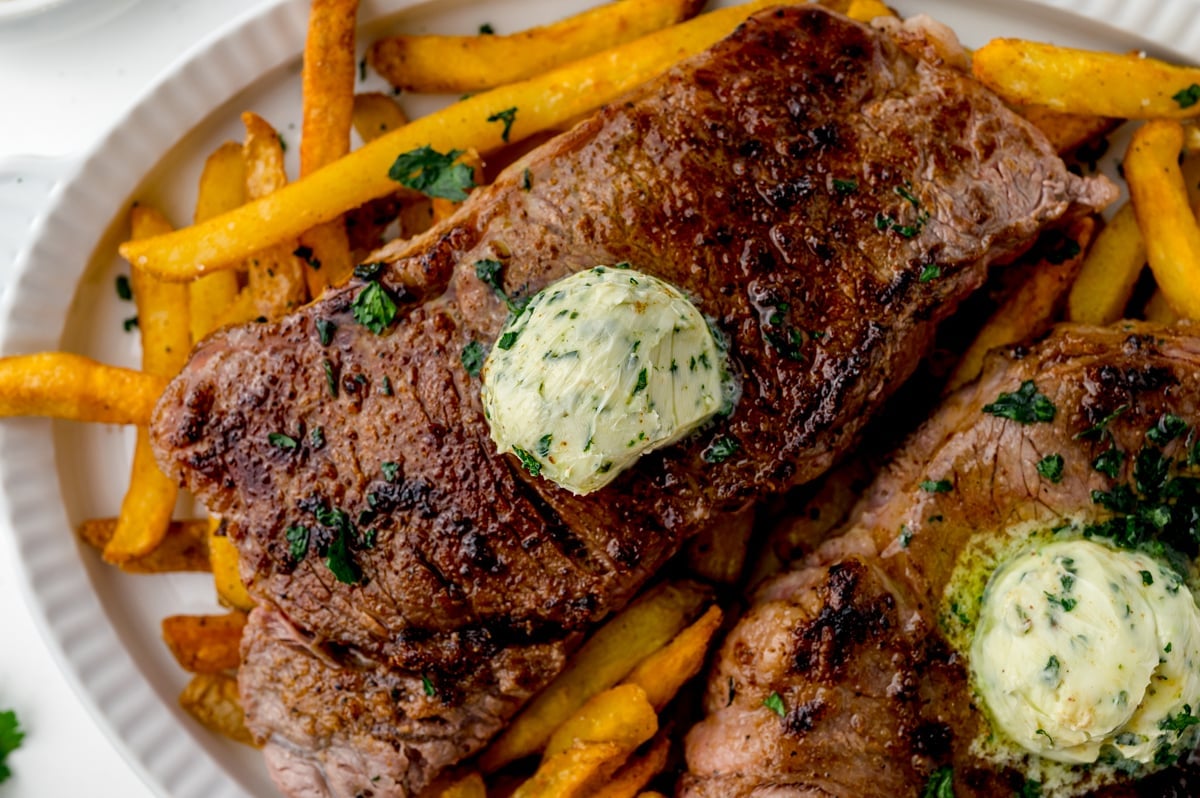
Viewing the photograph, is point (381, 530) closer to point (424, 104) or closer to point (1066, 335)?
point (424, 104)

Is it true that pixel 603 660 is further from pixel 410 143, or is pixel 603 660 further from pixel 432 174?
pixel 410 143

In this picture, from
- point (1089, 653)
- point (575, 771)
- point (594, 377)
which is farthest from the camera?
point (575, 771)

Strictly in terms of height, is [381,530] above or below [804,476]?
below

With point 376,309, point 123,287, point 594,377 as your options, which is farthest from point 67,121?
point 594,377

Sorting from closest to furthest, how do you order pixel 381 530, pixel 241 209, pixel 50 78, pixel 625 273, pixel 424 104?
1. pixel 625 273
2. pixel 381 530
3. pixel 241 209
4. pixel 424 104
5. pixel 50 78

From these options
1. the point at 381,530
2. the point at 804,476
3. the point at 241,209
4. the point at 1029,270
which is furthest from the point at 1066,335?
the point at 241,209

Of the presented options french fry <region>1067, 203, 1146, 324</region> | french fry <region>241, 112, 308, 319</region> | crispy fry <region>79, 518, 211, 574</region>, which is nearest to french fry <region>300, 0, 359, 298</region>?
french fry <region>241, 112, 308, 319</region>
